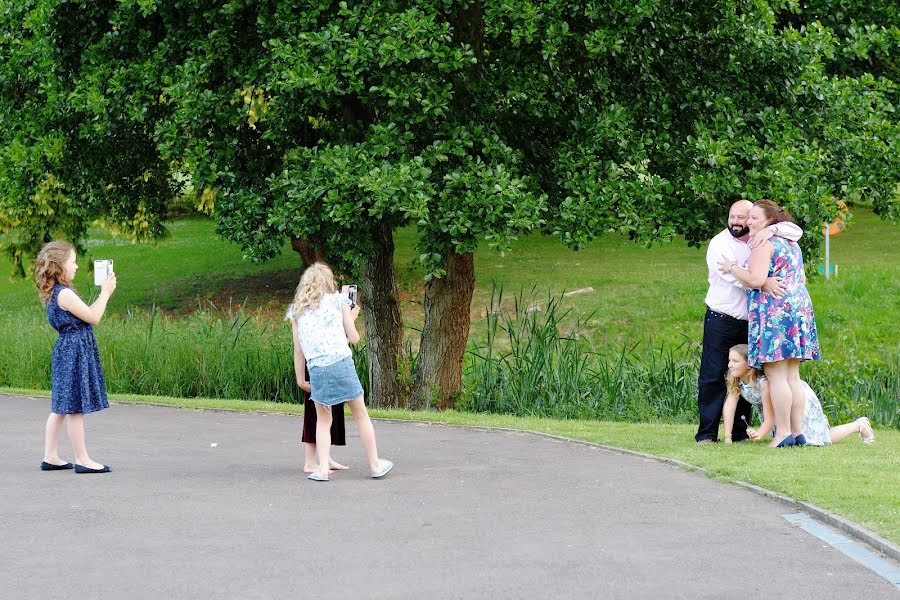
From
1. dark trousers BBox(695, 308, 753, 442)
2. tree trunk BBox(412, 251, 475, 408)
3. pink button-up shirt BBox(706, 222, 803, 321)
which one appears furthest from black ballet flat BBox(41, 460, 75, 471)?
tree trunk BBox(412, 251, 475, 408)

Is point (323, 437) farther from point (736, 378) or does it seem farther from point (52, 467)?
point (736, 378)

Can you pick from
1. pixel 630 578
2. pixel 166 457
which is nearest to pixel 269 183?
pixel 166 457

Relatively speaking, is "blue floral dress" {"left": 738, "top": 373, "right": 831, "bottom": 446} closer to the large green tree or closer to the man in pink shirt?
the man in pink shirt

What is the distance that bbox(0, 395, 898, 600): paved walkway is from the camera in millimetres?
5629

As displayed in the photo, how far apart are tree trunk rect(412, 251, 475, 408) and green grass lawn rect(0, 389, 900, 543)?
2.32 m

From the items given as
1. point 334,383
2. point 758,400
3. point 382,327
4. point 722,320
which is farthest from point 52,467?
point 382,327

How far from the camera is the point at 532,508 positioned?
7.42 metres

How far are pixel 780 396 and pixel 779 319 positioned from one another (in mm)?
595

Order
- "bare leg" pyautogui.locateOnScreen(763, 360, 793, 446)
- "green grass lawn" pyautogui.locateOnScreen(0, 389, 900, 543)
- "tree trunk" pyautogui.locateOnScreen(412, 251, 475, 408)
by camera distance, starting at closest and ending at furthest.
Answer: "green grass lawn" pyautogui.locateOnScreen(0, 389, 900, 543) < "bare leg" pyautogui.locateOnScreen(763, 360, 793, 446) < "tree trunk" pyautogui.locateOnScreen(412, 251, 475, 408)

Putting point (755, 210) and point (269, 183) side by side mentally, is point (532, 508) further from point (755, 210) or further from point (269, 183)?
point (269, 183)

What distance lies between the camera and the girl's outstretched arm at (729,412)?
9.79 m

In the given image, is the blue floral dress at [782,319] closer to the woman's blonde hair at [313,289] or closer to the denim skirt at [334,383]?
the denim skirt at [334,383]

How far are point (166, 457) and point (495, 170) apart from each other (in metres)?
4.77

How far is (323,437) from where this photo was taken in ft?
28.2
